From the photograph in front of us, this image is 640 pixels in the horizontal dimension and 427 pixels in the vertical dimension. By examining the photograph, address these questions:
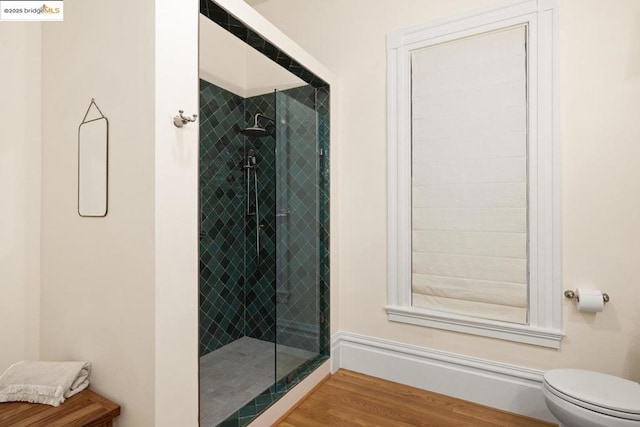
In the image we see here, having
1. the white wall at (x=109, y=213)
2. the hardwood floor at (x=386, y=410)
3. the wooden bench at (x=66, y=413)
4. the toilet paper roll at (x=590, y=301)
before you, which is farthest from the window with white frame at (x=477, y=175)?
the wooden bench at (x=66, y=413)

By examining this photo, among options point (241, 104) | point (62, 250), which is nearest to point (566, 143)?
point (241, 104)

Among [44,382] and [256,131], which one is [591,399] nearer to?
[44,382]

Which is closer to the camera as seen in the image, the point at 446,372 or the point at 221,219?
the point at 446,372

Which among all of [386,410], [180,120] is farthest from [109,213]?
[386,410]

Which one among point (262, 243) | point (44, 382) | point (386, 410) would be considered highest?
point (262, 243)

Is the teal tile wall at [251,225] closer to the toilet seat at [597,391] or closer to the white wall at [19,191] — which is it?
the white wall at [19,191]

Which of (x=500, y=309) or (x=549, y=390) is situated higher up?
(x=500, y=309)

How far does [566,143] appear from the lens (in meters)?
1.98

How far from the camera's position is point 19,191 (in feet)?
5.63

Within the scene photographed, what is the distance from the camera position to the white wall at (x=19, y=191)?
167cm

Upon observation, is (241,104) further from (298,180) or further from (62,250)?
(62,250)

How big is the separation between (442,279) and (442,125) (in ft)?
3.29

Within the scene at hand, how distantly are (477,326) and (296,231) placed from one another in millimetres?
1277

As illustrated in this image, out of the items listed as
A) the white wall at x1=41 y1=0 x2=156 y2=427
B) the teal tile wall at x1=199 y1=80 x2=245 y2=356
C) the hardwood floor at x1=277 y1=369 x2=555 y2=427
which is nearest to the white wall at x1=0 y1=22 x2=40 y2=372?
the white wall at x1=41 y1=0 x2=156 y2=427
